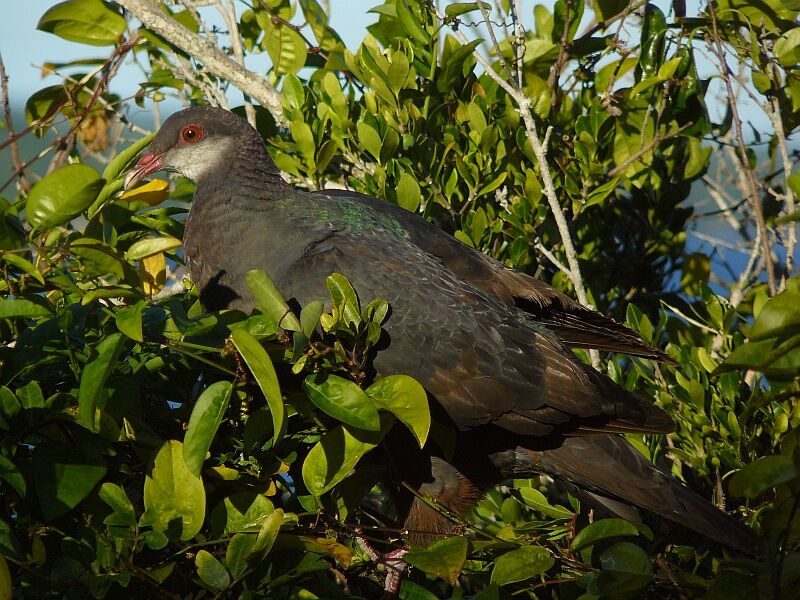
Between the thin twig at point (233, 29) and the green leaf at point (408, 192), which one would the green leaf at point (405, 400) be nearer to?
the green leaf at point (408, 192)

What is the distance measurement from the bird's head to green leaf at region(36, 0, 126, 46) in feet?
2.50

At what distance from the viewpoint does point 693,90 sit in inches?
158

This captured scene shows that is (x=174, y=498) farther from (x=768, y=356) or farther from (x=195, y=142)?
(x=195, y=142)

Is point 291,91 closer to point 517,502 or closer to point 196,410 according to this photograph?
point 517,502

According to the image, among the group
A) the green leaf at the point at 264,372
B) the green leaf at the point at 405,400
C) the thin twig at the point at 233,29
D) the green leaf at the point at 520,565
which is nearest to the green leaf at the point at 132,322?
the green leaf at the point at 264,372

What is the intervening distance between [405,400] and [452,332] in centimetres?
124

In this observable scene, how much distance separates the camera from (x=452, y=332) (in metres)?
3.19

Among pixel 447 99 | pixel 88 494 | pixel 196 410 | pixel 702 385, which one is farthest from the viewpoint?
pixel 447 99

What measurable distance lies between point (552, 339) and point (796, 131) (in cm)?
172

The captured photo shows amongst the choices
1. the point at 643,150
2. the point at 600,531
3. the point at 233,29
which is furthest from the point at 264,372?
the point at 233,29

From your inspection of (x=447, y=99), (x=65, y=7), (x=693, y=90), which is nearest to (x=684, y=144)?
(x=693, y=90)

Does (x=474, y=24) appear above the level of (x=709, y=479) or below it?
above

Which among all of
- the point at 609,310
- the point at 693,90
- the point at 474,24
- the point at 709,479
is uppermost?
the point at 474,24

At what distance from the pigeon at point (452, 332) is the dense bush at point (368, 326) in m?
0.16
